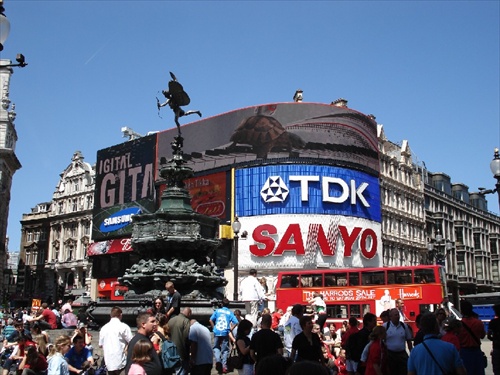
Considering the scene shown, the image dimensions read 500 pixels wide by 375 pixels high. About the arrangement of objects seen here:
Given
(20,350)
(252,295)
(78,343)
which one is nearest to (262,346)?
(78,343)

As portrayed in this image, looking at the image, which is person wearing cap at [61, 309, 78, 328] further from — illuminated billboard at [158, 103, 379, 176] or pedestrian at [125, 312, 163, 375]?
illuminated billboard at [158, 103, 379, 176]

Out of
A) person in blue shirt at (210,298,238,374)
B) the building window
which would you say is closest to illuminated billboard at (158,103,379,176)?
the building window

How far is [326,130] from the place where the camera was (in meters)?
47.9

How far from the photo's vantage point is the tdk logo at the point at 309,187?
153ft

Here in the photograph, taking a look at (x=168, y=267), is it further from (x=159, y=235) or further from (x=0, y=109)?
(x=0, y=109)

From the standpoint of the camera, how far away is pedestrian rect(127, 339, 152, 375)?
6195mm

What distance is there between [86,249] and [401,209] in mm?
37455

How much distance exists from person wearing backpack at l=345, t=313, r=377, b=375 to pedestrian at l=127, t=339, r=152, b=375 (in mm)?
3586

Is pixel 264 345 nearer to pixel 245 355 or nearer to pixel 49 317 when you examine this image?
pixel 245 355

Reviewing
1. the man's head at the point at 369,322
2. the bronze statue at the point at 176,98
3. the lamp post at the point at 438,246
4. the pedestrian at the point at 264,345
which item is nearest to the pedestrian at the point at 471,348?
the man's head at the point at 369,322

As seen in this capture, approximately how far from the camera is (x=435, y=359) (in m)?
5.60

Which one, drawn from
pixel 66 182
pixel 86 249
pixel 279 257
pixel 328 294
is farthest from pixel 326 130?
pixel 66 182

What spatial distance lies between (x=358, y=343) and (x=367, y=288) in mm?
19700

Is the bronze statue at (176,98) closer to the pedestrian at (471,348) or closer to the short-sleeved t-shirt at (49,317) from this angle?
the short-sleeved t-shirt at (49,317)
